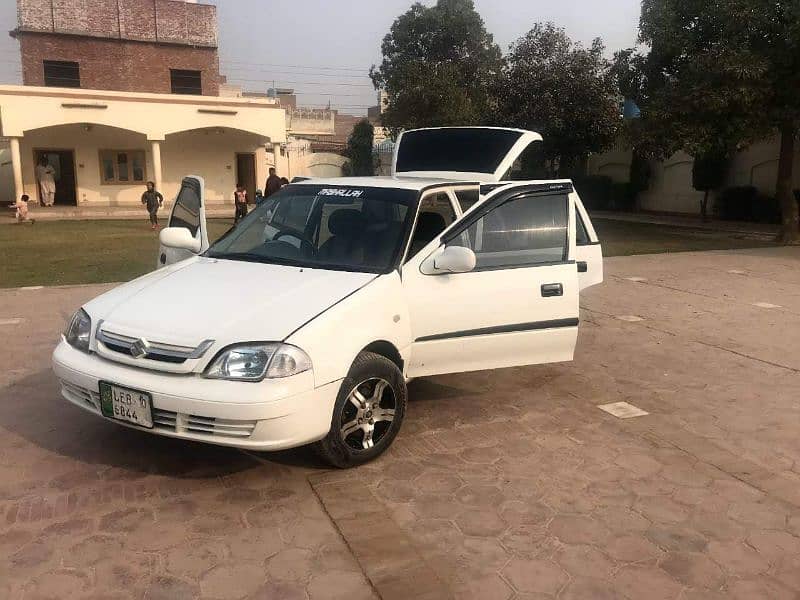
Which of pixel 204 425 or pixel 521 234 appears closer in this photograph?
pixel 204 425

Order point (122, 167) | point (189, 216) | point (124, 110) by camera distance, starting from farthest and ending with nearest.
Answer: point (122, 167) → point (124, 110) → point (189, 216)

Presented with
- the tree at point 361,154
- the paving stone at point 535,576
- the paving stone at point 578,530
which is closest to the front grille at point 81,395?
the paving stone at point 535,576

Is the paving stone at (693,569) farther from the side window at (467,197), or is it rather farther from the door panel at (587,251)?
the door panel at (587,251)

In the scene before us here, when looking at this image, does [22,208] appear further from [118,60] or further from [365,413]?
[365,413]

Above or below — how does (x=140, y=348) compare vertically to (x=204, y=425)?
above

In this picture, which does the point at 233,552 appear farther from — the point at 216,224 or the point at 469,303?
the point at 216,224

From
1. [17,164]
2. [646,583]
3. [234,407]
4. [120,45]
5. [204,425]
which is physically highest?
[120,45]

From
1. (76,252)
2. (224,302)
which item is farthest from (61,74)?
(224,302)

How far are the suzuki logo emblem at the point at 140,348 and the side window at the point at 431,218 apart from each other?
1673 millimetres

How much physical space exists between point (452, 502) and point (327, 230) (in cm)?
197

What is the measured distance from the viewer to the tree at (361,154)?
1553 inches

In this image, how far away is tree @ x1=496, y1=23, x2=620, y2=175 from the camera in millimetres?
19672

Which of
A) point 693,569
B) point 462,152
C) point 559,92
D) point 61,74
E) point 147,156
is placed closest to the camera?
point 693,569

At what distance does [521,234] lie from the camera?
485cm
